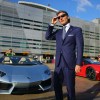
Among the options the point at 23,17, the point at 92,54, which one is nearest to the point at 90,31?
the point at 92,54

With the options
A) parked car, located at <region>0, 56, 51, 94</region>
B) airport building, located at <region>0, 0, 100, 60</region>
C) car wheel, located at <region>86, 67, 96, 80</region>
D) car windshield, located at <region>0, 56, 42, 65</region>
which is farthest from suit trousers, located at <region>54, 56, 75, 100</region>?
airport building, located at <region>0, 0, 100, 60</region>

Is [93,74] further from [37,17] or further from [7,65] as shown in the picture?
[37,17]

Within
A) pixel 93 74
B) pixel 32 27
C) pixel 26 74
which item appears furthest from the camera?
pixel 32 27

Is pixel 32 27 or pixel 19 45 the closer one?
pixel 19 45

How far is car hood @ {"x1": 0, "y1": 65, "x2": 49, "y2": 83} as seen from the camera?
20.0 feet

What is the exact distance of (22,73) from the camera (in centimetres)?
645

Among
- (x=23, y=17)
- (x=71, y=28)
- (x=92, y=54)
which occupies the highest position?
(x=23, y=17)

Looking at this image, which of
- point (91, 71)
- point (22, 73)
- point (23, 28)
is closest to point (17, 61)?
point (22, 73)

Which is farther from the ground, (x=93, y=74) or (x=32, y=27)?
(x=32, y=27)

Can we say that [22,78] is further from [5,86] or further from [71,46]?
[71,46]

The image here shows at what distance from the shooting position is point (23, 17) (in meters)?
87.2

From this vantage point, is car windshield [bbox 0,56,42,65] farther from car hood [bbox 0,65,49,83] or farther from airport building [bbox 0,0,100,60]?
airport building [bbox 0,0,100,60]

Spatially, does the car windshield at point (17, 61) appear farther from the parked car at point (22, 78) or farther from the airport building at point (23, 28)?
the airport building at point (23, 28)

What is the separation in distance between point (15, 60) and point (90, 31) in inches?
4276
